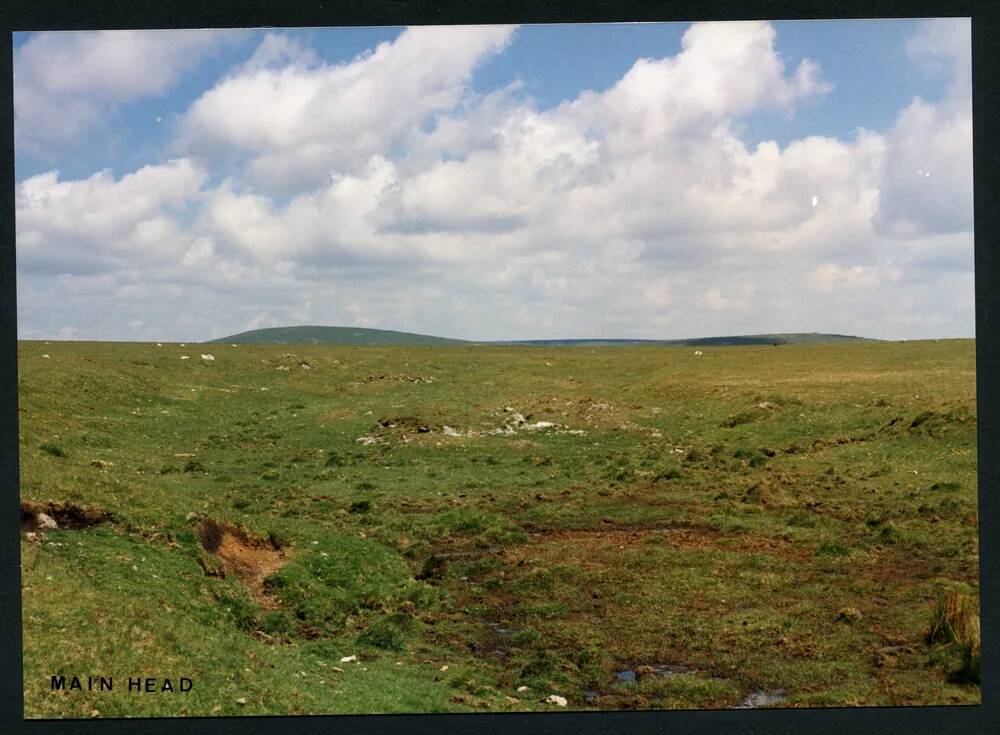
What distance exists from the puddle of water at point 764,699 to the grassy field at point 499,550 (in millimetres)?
50

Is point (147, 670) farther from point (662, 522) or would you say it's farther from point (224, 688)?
point (662, 522)

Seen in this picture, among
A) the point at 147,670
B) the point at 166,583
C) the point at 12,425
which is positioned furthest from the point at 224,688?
the point at 12,425

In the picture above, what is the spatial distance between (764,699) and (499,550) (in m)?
8.20

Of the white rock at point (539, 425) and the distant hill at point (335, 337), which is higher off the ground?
the distant hill at point (335, 337)

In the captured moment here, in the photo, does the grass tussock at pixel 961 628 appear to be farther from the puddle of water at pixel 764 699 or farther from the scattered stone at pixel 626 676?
the scattered stone at pixel 626 676

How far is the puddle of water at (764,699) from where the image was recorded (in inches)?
541

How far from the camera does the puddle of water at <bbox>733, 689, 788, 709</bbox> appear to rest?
1373 centimetres

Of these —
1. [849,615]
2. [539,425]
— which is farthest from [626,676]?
[539,425]

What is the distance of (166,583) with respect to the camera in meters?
14.7

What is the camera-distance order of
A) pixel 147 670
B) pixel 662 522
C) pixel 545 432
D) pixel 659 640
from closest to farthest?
pixel 147 670
pixel 659 640
pixel 662 522
pixel 545 432

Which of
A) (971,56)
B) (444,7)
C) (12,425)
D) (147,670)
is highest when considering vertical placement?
(444,7)

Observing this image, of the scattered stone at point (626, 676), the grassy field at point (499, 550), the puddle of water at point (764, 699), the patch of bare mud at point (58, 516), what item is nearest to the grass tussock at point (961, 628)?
the grassy field at point (499, 550)

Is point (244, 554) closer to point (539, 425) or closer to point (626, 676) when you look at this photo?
point (626, 676)

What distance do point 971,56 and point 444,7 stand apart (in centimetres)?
1008
